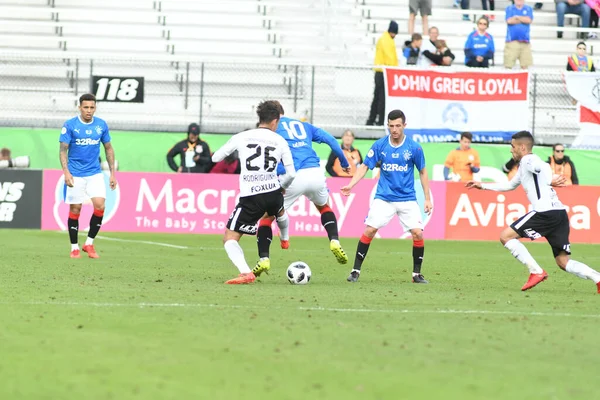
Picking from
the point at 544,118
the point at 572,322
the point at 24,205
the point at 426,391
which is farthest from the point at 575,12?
the point at 426,391

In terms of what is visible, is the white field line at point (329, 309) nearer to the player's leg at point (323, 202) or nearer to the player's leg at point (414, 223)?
the player's leg at point (414, 223)

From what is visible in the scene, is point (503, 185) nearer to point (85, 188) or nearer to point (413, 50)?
point (85, 188)

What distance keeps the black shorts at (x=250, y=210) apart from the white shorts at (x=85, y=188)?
13.4ft

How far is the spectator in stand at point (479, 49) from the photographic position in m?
25.4

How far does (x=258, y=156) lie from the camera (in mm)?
11445

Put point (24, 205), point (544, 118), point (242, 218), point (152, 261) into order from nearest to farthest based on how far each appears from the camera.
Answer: point (242, 218), point (152, 261), point (24, 205), point (544, 118)

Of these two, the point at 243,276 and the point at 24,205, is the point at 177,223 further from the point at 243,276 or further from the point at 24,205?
the point at 243,276

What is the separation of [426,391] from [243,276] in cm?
597

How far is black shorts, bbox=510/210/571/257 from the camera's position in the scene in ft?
37.9

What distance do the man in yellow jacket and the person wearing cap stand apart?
160 inches

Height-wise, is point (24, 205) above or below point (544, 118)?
below

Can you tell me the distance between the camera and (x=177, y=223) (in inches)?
859

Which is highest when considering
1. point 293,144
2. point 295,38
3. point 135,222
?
point 295,38

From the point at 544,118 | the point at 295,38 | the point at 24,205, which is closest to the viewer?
the point at 24,205
